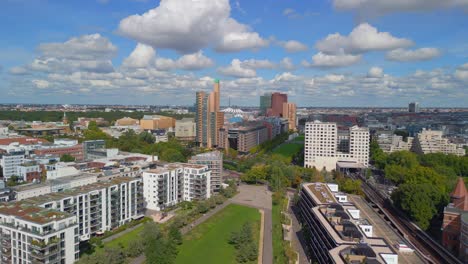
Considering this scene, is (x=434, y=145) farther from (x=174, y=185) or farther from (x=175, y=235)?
(x=175, y=235)

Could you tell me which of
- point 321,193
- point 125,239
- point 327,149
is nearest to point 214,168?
point 321,193

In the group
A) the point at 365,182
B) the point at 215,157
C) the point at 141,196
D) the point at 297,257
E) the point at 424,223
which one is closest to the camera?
the point at 297,257

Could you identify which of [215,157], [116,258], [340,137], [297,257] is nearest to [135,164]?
[215,157]

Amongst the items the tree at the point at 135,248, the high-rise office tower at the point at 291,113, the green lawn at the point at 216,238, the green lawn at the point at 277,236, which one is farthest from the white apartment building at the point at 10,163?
the high-rise office tower at the point at 291,113

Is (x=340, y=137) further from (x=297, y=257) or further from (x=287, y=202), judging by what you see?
(x=297, y=257)

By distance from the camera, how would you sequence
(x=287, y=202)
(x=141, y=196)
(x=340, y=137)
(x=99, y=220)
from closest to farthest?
1. (x=99, y=220)
2. (x=141, y=196)
3. (x=287, y=202)
4. (x=340, y=137)

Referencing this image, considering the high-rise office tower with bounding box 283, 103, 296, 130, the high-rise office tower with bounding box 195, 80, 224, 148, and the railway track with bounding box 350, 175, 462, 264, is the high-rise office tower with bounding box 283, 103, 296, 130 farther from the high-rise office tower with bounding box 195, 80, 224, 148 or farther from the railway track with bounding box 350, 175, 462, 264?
the railway track with bounding box 350, 175, 462, 264
